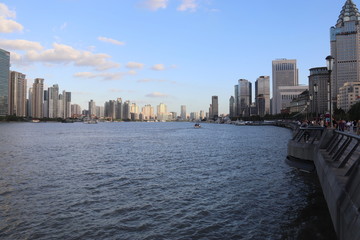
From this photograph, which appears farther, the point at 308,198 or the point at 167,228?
the point at 308,198

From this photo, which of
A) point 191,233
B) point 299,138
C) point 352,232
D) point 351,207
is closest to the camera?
point 352,232

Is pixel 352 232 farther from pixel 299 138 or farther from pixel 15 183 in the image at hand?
pixel 15 183

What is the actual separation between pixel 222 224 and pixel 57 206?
31.0 feet

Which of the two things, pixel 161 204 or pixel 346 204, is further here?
pixel 161 204

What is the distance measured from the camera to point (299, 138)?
28.5 meters

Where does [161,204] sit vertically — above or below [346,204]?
below

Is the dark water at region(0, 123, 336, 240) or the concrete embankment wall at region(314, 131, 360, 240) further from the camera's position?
the dark water at region(0, 123, 336, 240)

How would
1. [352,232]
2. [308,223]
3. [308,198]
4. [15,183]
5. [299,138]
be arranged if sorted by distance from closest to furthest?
[352,232]
[308,223]
[308,198]
[15,183]
[299,138]

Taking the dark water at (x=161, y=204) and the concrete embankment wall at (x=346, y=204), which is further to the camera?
the dark water at (x=161, y=204)

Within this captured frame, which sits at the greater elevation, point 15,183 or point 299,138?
point 299,138

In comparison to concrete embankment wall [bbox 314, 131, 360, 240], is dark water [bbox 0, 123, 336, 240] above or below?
below

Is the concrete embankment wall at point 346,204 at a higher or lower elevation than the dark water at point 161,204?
higher

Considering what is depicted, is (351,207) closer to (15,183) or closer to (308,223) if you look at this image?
(308,223)

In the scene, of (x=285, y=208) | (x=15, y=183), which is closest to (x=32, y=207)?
(x=15, y=183)
